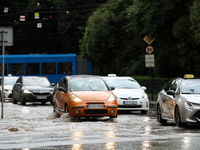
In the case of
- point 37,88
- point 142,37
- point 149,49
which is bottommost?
point 37,88

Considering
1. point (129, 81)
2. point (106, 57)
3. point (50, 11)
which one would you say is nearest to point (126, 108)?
point (129, 81)

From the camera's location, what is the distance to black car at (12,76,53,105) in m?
24.2

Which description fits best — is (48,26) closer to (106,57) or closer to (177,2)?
(106,57)

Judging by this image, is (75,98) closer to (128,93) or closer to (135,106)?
(135,106)

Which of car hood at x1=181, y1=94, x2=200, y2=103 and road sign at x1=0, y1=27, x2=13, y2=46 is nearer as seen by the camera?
car hood at x1=181, y1=94, x2=200, y2=103

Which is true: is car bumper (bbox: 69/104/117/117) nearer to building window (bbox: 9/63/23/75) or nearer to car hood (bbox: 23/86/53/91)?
car hood (bbox: 23/86/53/91)

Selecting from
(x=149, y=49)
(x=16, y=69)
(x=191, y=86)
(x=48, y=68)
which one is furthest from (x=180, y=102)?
(x=16, y=69)

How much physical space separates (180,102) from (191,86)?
104 centimetres

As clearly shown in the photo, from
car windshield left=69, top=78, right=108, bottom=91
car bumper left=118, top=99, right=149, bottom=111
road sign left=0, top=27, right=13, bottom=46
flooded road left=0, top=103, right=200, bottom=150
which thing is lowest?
car bumper left=118, top=99, right=149, bottom=111

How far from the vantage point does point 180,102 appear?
39.7 feet

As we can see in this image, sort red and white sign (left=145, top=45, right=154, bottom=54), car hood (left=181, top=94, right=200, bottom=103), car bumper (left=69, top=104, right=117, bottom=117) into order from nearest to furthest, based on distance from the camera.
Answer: car hood (left=181, top=94, right=200, bottom=103), car bumper (left=69, top=104, right=117, bottom=117), red and white sign (left=145, top=45, right=154, bottom=54)

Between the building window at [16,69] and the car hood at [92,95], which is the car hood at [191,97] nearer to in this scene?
the car hood at [92,95]

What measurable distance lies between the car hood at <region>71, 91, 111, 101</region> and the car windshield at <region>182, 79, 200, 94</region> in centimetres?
261

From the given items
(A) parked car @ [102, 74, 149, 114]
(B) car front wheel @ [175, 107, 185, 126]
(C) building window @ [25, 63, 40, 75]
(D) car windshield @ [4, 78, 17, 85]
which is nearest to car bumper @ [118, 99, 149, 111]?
(A) parked car @ [102, 74, 149, 114]
